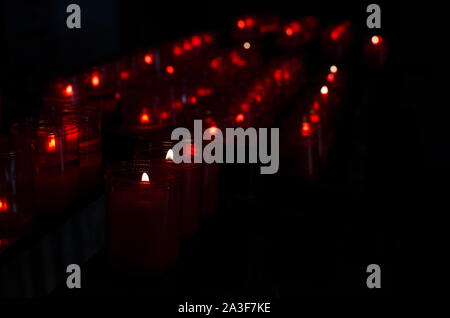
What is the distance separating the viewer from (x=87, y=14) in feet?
8.29

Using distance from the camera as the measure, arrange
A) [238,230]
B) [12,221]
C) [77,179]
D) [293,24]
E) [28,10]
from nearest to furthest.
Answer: [12,221]
[77,179]
[238,230]
[28,10]
[293,24]

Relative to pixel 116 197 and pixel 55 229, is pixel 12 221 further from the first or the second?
pixel 116 197

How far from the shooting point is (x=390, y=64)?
350 centimetres

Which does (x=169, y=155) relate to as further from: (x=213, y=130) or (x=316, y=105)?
(x=316, y=105)

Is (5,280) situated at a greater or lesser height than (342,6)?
lesser

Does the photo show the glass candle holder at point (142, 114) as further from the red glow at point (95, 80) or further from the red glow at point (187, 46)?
the red glow at point (187, 46)

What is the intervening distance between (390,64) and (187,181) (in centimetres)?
286

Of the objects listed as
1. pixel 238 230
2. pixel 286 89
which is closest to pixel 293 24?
pixel 286 89

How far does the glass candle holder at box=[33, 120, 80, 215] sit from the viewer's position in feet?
2.92

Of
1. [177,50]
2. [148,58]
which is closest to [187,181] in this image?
[148,58]

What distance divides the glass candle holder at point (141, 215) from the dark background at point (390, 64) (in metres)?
0.70

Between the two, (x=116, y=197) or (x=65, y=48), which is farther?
(x=65, y=48)

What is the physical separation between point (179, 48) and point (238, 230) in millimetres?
1757
